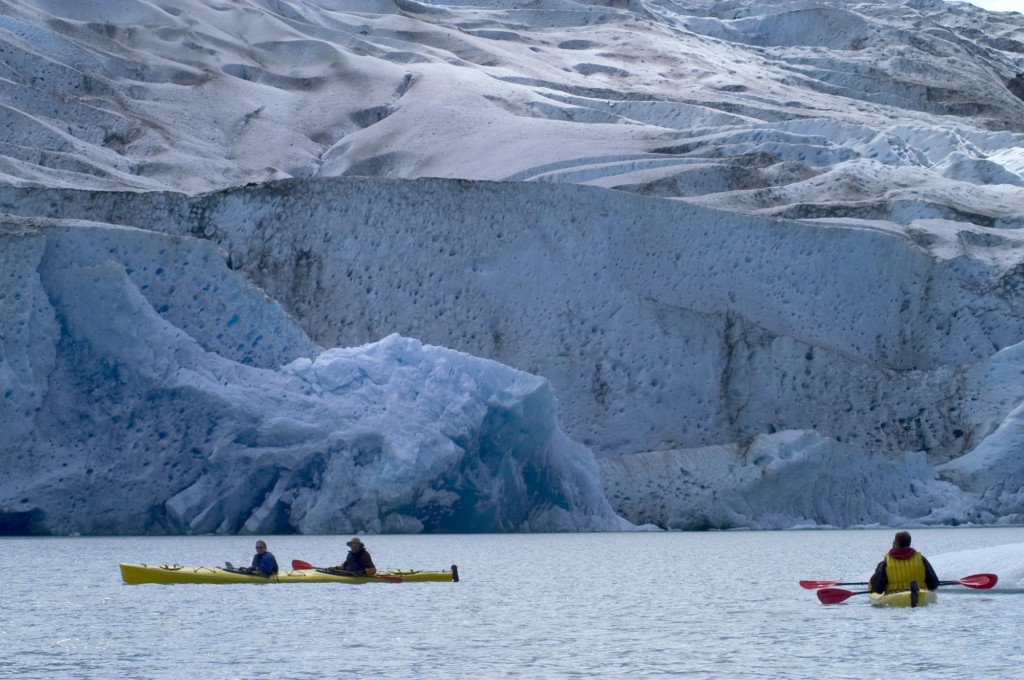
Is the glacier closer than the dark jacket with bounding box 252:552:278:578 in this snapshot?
No

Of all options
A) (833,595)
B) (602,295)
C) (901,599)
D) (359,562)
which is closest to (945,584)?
(901,599)

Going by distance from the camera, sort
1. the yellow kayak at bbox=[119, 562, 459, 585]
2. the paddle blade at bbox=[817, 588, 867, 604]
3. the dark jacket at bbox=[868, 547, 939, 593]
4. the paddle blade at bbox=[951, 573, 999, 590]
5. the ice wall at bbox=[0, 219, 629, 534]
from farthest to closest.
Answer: the ice wall at bbox=[0, 219, 629, 534] < the yellow kayak at bbox=[119, 562, 459, 585] < the paddle blade at bbox=[951, 573, 999, 590] < the paddle blade at bbox=[817, 588, 867, 604] < the dark jacket at bbox=[868, 547, 939, 593]

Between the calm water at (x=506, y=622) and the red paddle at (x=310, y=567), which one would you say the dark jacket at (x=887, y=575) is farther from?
the red paddle at (x=310, y=567)

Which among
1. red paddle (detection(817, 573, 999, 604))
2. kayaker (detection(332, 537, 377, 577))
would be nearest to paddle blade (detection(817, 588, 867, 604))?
red paddle (detection(817, 573, 999, 604))

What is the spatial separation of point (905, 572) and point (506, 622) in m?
2.79

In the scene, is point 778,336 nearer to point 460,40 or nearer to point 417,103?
point 417,103

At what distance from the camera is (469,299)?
2319cm

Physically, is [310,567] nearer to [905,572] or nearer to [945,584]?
[905,572]

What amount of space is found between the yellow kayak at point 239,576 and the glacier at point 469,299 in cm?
456

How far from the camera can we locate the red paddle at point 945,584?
12117mm

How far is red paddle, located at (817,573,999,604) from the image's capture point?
12.1 meters

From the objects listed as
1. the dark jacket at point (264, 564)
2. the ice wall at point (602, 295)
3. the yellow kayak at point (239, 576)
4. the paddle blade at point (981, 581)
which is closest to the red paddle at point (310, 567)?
the yellow kayak at point (239, 576)

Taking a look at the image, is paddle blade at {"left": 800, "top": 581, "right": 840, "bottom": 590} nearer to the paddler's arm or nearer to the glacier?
the paddler's arm

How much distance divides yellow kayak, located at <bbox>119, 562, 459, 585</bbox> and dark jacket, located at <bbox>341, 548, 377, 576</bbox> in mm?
79
